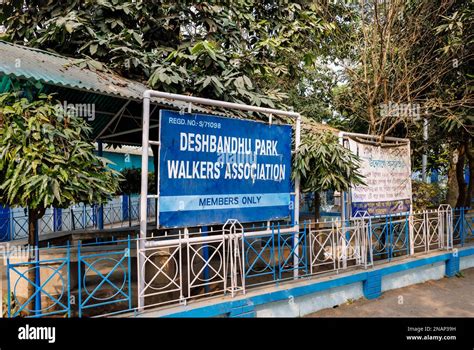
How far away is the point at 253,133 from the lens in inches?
229

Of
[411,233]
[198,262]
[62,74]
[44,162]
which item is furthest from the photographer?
[411,233]

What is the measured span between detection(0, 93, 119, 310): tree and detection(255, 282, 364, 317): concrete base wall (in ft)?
8.43

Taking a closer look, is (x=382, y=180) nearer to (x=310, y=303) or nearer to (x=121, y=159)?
(x=310, y=303)

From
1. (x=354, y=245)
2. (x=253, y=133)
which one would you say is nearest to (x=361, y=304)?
(x=354, y=245)

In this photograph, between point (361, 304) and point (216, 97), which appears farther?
point (216, 97)

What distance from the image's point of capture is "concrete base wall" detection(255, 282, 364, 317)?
539 cm

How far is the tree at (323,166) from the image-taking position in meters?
6.23

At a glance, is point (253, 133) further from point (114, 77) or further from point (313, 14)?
point (313, 14)

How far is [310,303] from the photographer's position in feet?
19.2

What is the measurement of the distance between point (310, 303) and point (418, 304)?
1.90 metres

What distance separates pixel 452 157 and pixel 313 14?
23.7ft

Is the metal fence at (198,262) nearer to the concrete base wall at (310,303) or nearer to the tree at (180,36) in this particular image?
the concrete base wall at (310,303)

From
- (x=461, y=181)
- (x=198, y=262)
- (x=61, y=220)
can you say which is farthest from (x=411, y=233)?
(x=61, y=220)

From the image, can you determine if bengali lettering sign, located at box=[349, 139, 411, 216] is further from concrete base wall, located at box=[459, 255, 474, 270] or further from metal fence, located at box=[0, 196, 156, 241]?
metal fence, located at box=[0, 196, 156, 241]
